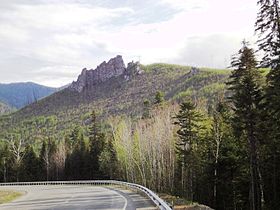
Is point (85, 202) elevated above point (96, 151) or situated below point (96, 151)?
below

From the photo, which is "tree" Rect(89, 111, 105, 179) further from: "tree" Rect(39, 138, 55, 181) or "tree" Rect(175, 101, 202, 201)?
"tree" Rect(175, 101, 202, 201)

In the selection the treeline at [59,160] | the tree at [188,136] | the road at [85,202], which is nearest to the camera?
the road at [85,202]

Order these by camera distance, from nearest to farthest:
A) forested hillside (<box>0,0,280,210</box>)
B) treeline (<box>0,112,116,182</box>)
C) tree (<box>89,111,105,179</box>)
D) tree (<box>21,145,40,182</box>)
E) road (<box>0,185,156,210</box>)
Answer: road (<box>0,185,156,210</box>) → forested hillside (<box>0,0,280,210</box>) → tree (<box>89,111,105,179</box>) → treeline (<box>0,112,116,182</box>) → tree (<box>21,145,40,182</box>)

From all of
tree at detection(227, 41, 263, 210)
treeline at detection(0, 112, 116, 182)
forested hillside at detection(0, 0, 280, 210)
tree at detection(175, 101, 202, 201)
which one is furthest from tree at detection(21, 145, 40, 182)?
tree at detection(227, 41, 263, 210)

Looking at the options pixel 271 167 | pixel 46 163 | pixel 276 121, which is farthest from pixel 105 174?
pixel 276 121

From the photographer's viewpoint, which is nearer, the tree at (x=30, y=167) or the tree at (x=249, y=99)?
the tree at (x=249, y=99)

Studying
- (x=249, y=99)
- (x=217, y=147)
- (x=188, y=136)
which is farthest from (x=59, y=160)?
(x=249, y=99)

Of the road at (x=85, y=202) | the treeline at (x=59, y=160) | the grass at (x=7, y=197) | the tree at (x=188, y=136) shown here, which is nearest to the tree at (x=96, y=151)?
the treeline at (x=59, y=160)

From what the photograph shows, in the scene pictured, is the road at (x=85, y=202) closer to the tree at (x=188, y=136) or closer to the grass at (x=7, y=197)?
the grass at (x=7, y=197)

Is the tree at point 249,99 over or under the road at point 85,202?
over

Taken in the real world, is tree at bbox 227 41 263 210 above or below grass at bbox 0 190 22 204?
above

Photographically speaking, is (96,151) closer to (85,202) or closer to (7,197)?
(7,197)

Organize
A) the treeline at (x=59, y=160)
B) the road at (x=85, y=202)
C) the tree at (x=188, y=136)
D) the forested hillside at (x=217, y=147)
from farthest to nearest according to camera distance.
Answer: the treeline at (x=59, y=160) → the tree at (x=188, y=136) → the forested hillside at (x=217, y=147) → the road at (x=85, y=202)

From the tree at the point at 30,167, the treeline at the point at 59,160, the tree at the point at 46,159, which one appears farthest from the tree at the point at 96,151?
the tree at the point at 30,167
